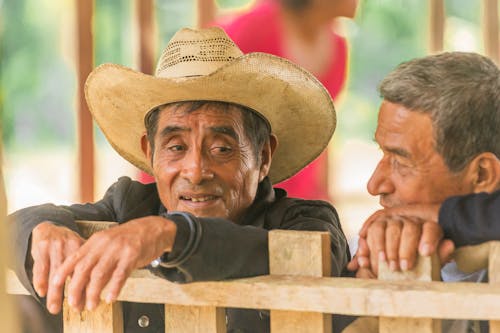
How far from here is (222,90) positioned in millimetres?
2373

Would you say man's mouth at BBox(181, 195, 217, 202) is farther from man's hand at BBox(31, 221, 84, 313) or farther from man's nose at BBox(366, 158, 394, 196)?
man's hand at BBox(31, 221, 84, 313)

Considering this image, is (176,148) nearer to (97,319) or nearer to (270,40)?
(97,319)

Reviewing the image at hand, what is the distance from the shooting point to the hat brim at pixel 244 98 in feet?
7.71

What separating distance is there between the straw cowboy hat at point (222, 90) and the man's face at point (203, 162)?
7 cm

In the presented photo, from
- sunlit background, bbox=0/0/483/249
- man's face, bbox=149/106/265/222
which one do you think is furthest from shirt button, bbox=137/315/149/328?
sunlit background, bbox=0/0/483/249

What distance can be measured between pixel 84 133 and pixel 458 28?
5.13 meters

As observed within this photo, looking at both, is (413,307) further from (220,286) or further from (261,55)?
(261,55)

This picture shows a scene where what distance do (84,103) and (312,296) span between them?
14.2 ft

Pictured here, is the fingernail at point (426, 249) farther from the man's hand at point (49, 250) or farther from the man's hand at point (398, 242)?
the man's hand at point (49, 250)

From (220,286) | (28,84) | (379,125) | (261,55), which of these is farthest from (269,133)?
(28,84)

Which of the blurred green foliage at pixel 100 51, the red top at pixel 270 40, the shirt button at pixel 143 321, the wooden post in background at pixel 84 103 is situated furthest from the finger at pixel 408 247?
the blurred green foliage at pixel 100 51

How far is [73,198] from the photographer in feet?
18.9

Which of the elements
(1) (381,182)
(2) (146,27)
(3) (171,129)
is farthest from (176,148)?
(2) (146,27)

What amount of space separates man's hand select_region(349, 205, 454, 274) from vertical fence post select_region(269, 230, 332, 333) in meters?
0.08
